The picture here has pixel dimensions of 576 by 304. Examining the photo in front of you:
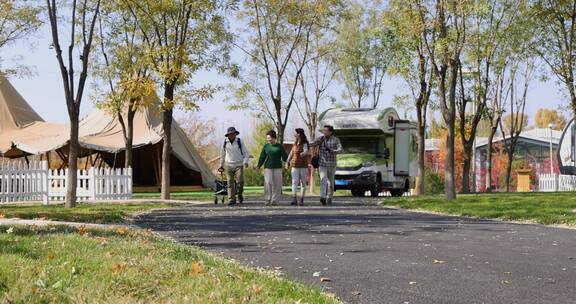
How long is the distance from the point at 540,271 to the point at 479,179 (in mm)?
56172

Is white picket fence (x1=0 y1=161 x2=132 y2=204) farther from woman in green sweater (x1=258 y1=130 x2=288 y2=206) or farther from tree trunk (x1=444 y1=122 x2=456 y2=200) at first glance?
tree trunk (x1=444 y1=122 x2=456 y2=200)

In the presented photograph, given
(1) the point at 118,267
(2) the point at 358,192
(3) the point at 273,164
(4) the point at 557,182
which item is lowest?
(1) the point at 118,267

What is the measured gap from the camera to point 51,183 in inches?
1051

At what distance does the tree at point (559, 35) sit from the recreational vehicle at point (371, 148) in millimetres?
6488

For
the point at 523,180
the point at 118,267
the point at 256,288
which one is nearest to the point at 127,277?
the point at 118,267

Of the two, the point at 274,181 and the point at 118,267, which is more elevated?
the point at 274,181

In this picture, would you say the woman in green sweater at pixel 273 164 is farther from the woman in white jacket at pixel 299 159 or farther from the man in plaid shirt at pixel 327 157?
→ the man in plaid shirt at pixel 327 157

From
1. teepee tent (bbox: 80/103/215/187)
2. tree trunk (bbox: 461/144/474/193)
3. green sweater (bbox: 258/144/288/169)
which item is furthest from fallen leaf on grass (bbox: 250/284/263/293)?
teepee tent (bbox: 80/103/215/187)

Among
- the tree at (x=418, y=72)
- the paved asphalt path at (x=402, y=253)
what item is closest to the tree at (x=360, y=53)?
the tree at (x=418, y=72)

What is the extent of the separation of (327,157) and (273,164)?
4.31 feet

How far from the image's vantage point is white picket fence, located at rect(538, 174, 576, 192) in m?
43.5

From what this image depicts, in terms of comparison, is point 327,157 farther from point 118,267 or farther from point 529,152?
point 529,152

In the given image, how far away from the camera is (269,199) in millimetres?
20547

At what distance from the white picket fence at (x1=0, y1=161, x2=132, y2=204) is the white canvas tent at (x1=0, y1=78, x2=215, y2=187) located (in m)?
8.76
